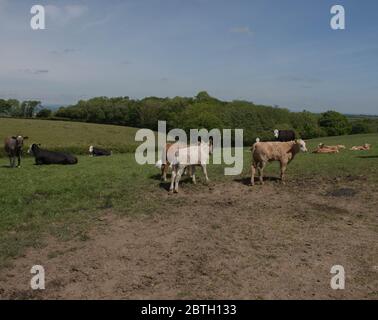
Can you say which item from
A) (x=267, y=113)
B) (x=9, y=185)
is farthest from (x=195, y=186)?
(x=267, y=113)

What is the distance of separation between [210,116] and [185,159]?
58766 mm

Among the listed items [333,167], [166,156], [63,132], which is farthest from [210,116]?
[166,156]

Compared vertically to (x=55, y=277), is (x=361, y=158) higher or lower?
higher

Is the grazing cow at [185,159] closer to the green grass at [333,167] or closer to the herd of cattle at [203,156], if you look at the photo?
the herd of cattle at [203,156]

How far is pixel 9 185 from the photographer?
1338 cm

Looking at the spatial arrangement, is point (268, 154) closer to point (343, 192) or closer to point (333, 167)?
point (343, 192)

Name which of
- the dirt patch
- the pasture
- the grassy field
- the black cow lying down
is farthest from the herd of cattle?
the black cow lying down

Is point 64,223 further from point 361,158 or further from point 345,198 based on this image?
point 361,158

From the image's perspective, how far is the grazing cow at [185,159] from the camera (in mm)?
12836

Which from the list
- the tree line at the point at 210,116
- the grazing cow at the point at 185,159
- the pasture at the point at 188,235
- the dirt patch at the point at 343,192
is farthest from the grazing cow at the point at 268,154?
the tree line at the point at 210,116

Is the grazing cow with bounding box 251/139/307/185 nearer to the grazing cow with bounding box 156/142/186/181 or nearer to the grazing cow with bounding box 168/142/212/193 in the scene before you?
the grazing cow with bounding box 168/142/212/193

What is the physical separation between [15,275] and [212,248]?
3784mm
